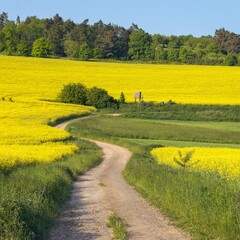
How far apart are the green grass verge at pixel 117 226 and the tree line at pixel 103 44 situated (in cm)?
10476

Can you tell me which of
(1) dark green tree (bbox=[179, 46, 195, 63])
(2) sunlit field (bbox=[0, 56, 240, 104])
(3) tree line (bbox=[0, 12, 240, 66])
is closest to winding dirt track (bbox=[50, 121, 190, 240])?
(2) sunlit field (bbox=[0, 56, 240, 104])

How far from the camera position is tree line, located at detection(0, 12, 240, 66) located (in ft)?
388

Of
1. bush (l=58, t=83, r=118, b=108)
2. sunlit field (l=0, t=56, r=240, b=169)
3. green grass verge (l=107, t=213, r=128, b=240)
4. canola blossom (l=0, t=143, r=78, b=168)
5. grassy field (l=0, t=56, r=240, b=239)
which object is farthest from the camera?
bush (l=58, t=83, r=118, b=108)

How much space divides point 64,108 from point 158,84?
26786mm

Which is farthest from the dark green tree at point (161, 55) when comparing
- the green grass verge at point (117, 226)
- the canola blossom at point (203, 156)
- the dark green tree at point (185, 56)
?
the green grass verge at point (117, 226)

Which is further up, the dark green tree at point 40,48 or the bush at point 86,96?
the dark green tree at point 40,48

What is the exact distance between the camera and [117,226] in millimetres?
9156

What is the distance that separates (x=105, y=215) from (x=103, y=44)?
12156cm

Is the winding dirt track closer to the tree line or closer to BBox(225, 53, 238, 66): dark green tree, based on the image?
Result: the tree line

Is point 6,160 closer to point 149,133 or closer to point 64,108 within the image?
point 149,133

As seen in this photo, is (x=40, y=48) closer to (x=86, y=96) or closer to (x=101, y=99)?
(x=86, y=96)

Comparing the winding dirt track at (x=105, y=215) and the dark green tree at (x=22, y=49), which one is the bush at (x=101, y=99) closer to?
the winding dirt track at (x=105, y=215)

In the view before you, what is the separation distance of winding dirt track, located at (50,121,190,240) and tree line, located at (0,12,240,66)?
99493 mm

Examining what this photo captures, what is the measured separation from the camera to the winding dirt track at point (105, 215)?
28.6 feet
